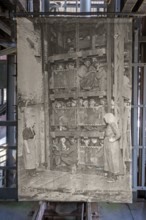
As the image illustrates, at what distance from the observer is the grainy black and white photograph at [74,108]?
143 inches

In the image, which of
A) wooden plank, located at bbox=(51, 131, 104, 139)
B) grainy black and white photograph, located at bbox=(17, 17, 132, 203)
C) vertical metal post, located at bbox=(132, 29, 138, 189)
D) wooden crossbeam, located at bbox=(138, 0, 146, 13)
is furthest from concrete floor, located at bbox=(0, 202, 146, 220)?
wooden crossbeam, located at bbox=(138, 0, 146, 13)

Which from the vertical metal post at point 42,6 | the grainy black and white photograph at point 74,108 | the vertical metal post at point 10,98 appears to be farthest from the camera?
the vertical metal post at point 10,98

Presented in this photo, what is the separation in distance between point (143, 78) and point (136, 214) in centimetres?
194

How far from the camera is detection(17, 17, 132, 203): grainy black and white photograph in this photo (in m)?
3.64

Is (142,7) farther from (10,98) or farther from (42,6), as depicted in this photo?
(10,98)

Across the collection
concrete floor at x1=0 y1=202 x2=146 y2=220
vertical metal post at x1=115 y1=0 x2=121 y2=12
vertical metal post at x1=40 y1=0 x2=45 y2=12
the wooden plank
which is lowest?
concrete floor at x1=0 y1=202 x2=146 y2=220

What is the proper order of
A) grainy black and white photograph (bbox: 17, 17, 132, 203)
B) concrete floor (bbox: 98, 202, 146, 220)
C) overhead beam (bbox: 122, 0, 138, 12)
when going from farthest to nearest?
concrete floor (bbox: 98, 202, 146, 220) < grainy black and white photograph (bbox: 17, 17, 132, 203) < overhead beam (bbox: 122, 0, 138, 12)

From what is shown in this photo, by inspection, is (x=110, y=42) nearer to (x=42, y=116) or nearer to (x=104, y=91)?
(x=104, y=91)

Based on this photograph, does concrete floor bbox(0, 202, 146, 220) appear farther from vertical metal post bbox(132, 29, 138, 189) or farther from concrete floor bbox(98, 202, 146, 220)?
vertical metal post bbox(132, 29, 138, 189)

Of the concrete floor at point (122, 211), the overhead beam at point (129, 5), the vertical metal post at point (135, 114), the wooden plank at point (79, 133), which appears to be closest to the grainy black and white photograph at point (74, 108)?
the wooden plank at point (79, 133)

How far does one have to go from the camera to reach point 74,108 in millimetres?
3727

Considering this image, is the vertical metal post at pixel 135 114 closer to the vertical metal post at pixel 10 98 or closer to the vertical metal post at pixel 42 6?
the vertical metal post at pixel 42 6

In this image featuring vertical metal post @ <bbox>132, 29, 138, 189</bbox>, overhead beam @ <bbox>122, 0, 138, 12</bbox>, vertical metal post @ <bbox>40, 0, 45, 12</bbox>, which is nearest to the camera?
overhead beam @ <bbox>122, 0, 138, 12</bbox>

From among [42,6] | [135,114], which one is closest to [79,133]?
[135,114]
